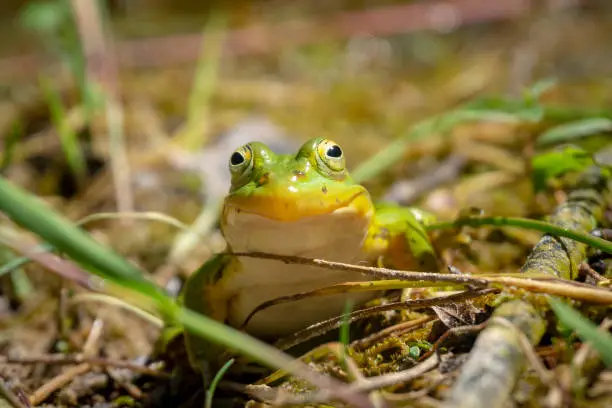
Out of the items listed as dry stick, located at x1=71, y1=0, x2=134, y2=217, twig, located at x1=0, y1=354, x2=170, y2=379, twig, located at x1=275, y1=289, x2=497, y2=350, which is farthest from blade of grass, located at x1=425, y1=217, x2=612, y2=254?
dry stick, located at x1=71, y1=0, x2=134, y2=217

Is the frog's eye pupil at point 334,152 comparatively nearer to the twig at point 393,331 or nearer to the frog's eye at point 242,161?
the frog's eye at point 242,161

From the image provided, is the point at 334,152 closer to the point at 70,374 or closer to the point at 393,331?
the point at 393,331

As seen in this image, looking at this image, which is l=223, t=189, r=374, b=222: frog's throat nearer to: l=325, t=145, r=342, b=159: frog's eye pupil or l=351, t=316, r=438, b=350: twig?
l=325, t=145, r=342, b=159: frog's eye pupil

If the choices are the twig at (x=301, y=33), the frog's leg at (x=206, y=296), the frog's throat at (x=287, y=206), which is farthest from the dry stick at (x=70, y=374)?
the twig at (x=301, y=33)

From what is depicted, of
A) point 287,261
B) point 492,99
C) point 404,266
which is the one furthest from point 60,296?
point 492,99

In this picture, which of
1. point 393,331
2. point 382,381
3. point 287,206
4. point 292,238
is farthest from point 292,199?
point 382,381

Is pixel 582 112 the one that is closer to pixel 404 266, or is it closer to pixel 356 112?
pixel 404 266
